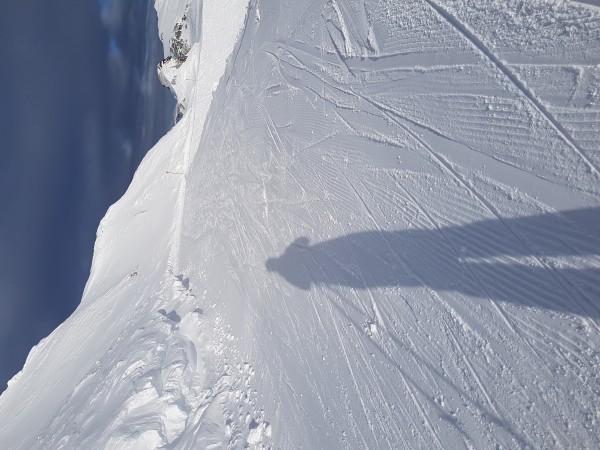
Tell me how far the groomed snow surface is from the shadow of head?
29mm

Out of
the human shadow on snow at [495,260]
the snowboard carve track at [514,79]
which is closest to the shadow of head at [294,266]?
the human shadow on snow at [495,260]

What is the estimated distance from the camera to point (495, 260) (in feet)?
8.21

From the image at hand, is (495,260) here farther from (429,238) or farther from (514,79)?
(514,79)

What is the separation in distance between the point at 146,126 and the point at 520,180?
21225 mm

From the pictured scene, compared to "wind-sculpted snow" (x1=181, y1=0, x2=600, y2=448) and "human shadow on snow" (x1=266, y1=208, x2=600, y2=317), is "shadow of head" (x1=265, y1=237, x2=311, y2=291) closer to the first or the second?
"wind-sculpted snow" (x1=181, y1=0, x2=600, y2=448)

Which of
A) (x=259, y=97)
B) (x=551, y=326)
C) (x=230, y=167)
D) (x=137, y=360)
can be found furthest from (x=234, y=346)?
(x=259, y=97)

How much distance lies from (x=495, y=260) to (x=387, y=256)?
922 millimetres

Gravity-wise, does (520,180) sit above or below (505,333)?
above

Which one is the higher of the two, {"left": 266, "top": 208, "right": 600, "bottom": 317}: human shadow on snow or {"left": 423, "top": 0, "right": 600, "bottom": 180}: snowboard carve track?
{"left": 423, "top": 0, "right": 600, "bottom": 180}: snowboard carve track

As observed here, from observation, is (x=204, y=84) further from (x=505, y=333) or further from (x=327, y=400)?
(x=505, y=333)

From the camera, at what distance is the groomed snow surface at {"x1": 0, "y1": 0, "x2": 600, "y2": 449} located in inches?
87.6

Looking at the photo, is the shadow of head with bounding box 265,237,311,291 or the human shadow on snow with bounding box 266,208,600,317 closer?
the human shadow on snow with bounding box 266,208,600,317

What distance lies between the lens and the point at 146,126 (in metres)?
20.2

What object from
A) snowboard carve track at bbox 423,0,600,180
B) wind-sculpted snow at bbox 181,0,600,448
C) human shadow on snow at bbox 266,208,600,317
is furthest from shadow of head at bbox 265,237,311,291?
snowboard carve track at bbox 423,0,600,180
